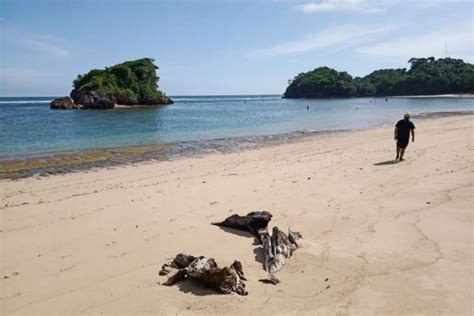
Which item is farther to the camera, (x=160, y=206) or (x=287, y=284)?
(x=160, y=206)

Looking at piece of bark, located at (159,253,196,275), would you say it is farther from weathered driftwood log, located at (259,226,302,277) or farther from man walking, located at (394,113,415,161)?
man walking, located at (394,113,415,161)

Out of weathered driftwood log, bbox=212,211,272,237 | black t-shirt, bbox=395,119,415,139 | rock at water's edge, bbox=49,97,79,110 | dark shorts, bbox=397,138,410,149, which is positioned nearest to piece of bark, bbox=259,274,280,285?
weathered driftwood log, bbox=212,211,272,237

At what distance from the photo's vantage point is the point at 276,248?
533 centimetres

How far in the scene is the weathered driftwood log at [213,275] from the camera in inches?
173

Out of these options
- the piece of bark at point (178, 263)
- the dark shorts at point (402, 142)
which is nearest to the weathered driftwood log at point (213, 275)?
the piece of bark at point (178, 263)

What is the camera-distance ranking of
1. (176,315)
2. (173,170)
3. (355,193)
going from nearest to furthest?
(176,315), (355,193), (173,170)

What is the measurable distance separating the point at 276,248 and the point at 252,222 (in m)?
1.01

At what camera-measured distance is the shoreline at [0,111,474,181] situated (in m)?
14.2

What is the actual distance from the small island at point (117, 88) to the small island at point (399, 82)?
84935mm

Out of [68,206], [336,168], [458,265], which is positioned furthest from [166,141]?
[458,265]

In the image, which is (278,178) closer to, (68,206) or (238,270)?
(68,206)

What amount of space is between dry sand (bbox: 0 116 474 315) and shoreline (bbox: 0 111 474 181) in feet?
8.32

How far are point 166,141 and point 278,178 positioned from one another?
535 inches

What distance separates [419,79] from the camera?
5723 inches
